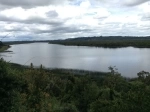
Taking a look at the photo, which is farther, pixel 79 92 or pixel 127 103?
pixel 79 92

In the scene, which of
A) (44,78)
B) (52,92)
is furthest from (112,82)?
(44,78)

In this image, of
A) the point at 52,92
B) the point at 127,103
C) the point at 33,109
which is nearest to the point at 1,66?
the point at 33,109

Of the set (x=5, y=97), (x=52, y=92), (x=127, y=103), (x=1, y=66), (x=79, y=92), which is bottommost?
(x=52, y=92)

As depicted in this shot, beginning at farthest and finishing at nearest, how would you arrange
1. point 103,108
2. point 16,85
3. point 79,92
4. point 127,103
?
point 79,92
point 103,108
point 127,103
point 16,85

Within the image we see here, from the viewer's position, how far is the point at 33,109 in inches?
705

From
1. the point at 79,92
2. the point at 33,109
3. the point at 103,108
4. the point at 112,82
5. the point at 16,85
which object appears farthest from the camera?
the point at 112,82

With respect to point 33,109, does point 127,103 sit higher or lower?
higher

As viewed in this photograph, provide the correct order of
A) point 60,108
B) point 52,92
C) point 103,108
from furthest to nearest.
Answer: point 52,92, point 60,108, point 103,108

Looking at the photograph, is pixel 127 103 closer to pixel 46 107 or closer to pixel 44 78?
pixel 46 107

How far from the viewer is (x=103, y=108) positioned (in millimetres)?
20797

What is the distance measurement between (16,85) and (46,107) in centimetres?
628

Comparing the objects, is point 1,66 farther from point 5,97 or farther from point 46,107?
point 46,107

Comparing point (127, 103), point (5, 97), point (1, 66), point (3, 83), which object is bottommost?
point (127, 103)

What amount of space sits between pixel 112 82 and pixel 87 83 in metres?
18.7
